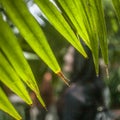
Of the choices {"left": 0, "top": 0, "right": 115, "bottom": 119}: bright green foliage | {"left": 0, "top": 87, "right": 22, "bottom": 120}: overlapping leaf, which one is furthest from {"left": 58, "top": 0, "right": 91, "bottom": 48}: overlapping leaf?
{"left": 0, "top": 87, "right": 22, "bottom": 120}: overlapping leaf

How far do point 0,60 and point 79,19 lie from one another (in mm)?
94

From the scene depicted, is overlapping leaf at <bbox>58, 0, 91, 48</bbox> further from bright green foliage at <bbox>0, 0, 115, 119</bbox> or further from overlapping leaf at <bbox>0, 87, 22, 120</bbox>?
overlapping leaf at <bbox>0, 87, 22, 120</bbox>

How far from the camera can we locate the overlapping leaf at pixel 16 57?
0.40 m

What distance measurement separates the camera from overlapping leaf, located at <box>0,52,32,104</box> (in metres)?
0.39

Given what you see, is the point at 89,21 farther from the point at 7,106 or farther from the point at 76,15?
the point at 7,106

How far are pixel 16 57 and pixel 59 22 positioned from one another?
0.06 m

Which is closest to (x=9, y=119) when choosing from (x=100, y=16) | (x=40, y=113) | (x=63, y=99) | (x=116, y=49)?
(x=100, y=16)

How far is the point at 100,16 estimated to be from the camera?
440 millimetres

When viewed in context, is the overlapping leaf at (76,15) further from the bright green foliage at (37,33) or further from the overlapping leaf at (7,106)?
the overlapping leaf at (7,106)

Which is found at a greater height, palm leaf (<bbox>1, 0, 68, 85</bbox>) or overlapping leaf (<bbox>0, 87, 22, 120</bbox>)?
palm leaf (<bbox>1, 0, 68, 85</bbox>)

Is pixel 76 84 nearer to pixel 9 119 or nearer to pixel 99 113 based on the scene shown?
pixel 99 113

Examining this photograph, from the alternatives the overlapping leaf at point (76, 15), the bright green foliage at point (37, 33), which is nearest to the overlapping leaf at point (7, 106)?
the bright green foliage at point (37, 33)

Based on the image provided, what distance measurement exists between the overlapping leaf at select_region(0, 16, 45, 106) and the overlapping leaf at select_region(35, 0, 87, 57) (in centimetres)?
5

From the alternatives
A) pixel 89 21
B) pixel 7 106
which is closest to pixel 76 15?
pixel 89 21
